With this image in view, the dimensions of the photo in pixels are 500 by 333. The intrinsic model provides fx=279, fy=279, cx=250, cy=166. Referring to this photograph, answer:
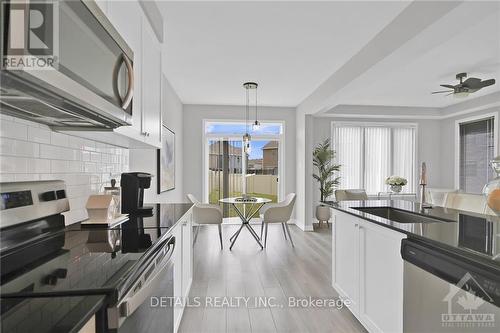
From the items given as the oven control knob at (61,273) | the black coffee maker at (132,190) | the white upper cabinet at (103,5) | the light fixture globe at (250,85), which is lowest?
the oven control knob at (61,273)

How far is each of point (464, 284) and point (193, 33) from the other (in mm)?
2942

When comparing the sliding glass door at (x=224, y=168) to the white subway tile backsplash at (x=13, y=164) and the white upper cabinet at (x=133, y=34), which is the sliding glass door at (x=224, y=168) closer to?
the white upper cabinet at (x=133, y=34)

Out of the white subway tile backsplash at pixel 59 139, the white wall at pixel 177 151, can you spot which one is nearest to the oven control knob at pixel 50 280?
the white subway tile backsplash at pixel 59 139

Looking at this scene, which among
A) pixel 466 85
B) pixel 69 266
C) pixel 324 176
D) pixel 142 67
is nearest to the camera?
pixel 69 266

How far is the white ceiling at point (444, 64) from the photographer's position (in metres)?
2.11

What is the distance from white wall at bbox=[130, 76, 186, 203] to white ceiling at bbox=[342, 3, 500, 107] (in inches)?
110

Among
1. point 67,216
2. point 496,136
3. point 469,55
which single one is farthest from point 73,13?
point 496,136

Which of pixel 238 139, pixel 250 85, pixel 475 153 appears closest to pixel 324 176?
pixel 238 139

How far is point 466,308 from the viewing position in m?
1.31

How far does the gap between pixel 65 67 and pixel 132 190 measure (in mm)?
1319

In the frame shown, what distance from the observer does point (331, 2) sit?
7.60 ft

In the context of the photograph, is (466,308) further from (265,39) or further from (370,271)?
(265,39)

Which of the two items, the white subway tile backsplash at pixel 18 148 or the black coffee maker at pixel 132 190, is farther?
the black coffee maker at pixel 132 190

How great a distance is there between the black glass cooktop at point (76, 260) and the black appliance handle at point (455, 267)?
1.30 metres
